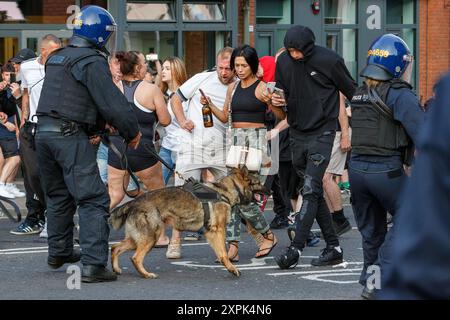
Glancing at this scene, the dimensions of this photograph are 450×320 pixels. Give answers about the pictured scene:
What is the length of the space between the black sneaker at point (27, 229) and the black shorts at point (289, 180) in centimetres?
268

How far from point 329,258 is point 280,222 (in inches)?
112

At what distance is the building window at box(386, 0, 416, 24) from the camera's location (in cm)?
2025

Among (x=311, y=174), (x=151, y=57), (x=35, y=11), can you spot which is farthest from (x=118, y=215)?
(x=151, y=57)

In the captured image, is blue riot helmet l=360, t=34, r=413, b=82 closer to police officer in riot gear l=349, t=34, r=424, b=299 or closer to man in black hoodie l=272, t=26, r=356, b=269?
police officer in riot gear l=349, t=34, r=424, b=299

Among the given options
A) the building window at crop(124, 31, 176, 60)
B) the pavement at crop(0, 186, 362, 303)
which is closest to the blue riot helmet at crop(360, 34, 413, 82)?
the pavement at crop(0, 186, 362, 303)

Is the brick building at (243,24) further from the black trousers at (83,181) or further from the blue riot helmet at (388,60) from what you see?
the blue riot helmet at (388,60)

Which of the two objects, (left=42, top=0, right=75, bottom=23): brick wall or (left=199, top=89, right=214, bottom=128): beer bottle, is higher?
(left=42, top=0, right=75, bottom=23): brick wall

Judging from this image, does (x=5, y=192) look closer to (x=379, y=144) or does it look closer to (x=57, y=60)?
(x=57, y=60)

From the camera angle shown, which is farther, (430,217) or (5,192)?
→ (5,192)

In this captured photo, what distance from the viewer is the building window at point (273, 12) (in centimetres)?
1906

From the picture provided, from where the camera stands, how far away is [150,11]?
18219 mm

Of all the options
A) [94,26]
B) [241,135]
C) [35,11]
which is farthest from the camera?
[35,11]

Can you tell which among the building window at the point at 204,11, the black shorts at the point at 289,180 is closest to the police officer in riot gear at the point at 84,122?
the black shorts at the point at 289,180

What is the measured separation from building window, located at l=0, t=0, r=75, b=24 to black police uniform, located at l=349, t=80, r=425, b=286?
37.6ft
